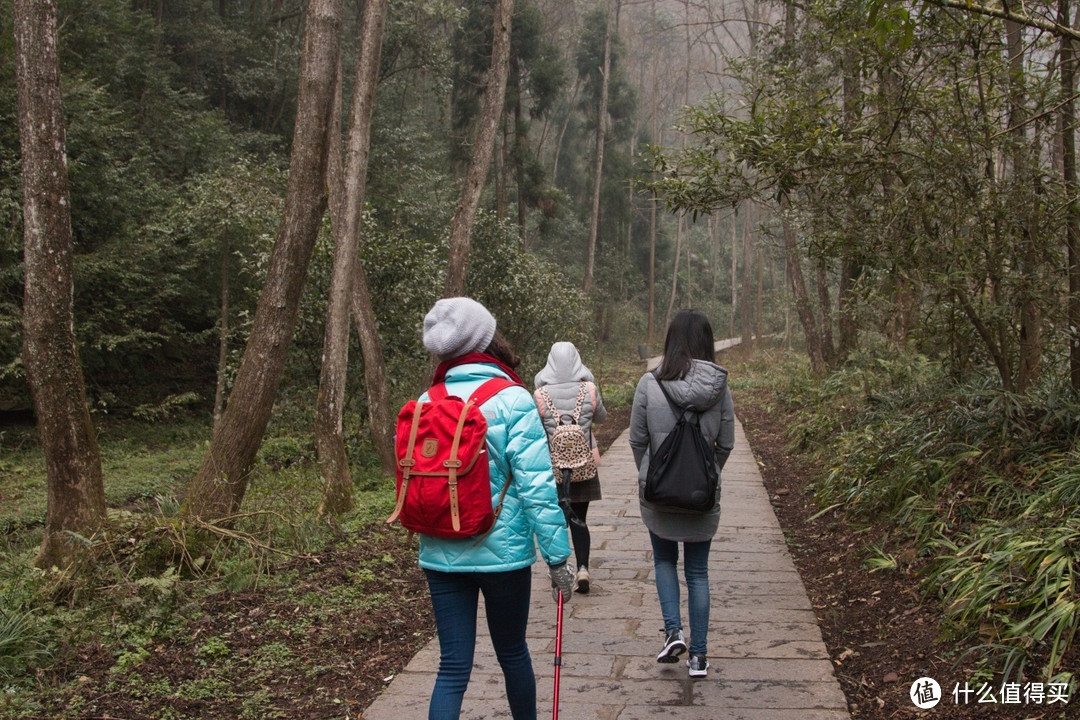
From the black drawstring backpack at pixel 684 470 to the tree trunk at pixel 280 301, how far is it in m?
3.85

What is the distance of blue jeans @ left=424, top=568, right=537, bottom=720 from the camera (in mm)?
2975

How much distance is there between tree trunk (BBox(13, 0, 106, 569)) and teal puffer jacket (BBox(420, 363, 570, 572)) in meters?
4.05

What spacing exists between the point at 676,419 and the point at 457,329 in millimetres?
1521

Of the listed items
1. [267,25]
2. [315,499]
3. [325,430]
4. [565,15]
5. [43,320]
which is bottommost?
[315,499]

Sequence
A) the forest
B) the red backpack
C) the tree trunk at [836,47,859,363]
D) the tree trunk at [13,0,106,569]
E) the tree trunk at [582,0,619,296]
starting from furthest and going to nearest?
the tree trunk at [582,0,619,296] < the tree trunk at [836,47,859,363] < the tree trunk at [13,0,106,569] < the forest < the red backpack

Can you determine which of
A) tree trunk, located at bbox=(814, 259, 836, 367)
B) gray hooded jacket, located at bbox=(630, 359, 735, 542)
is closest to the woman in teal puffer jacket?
gray hooded jacket, located at bbox=(630, 359, 735, 542)

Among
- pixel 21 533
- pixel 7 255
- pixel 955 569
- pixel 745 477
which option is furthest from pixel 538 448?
pixel 7 255

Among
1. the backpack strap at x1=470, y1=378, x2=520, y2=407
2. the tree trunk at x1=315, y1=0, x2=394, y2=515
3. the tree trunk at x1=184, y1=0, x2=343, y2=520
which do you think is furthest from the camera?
the tree trunk at x1=315, y1=0, x2=394, y2=515

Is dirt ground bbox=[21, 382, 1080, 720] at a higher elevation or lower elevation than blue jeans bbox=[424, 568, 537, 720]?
lower

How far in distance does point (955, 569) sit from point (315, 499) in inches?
229

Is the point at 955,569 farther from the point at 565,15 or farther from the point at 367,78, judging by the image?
the point at 565,15

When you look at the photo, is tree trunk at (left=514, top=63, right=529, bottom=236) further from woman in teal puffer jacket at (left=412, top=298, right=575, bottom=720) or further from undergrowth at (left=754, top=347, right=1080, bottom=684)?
woman in teal puffer jacket at (left=412, top=298, right=575, bottom=720)

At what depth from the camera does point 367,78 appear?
10.2 meters

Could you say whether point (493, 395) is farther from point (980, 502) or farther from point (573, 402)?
point (980, 502)
